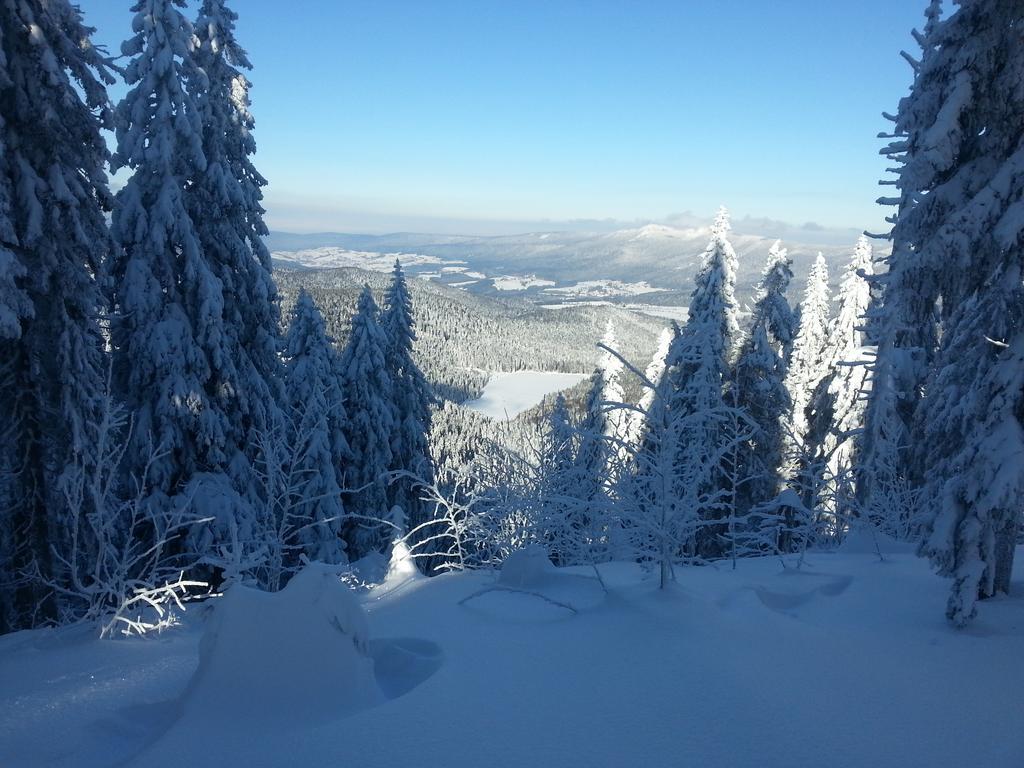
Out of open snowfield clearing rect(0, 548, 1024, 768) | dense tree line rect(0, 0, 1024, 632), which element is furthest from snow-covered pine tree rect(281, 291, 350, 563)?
open snowfield clearing rect(0, 548, 1024, 768)

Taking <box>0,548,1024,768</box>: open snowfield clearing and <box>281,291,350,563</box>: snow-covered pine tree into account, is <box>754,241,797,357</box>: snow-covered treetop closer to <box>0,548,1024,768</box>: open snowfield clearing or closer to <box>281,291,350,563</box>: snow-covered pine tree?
<box>281,291,350,563</box>: snow-covered pine tree

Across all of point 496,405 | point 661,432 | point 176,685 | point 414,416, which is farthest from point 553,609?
point 496,405

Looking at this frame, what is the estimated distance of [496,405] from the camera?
431ft

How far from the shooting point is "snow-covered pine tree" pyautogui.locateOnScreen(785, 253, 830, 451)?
25875 mm

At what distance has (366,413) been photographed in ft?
64.8

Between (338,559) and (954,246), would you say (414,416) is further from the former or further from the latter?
(954,246)

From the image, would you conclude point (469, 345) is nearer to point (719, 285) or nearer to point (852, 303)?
point (852, 303)

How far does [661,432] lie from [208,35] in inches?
510

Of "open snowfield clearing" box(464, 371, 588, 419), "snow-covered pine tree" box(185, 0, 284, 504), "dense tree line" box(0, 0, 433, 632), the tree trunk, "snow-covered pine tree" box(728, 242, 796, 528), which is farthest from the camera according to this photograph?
"open snowfield clearing" box(464, 371, 588, 419)

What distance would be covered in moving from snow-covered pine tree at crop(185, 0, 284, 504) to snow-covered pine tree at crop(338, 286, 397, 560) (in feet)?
19.4

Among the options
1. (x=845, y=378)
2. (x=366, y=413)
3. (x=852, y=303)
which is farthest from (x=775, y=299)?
(x=366, y=413)

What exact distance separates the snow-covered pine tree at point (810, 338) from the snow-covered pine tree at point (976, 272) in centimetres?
2092

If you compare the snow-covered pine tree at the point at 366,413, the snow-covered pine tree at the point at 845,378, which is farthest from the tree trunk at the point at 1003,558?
the snow-covered pine tree at the point at 366,413

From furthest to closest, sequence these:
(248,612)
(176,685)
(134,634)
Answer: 1. (134,634)
2. (176,685)
3. (248,612)
